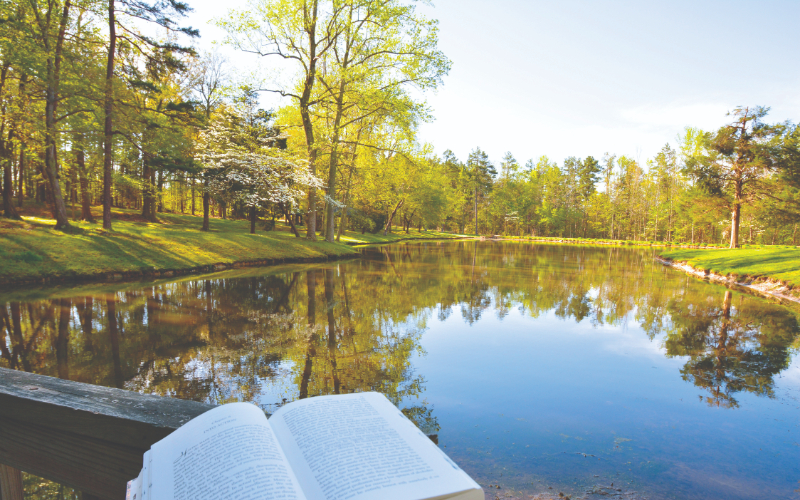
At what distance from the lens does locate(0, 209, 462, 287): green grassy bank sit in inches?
435

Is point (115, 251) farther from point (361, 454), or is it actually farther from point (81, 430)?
point (361, 454)

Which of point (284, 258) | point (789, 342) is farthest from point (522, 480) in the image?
point (284, 258)

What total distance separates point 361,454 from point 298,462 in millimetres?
149

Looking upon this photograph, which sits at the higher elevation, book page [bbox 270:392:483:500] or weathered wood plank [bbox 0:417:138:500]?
book page [bbox 270:392:483:500]

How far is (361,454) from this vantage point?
0.95 meters

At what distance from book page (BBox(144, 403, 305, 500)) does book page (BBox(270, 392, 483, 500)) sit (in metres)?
0.07

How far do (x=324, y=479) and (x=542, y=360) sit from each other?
5646 millimetres

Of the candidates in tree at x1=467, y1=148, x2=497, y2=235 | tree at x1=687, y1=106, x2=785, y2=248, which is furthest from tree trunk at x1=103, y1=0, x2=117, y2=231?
tree at x1=467, y1=148, x2=497, y2=235

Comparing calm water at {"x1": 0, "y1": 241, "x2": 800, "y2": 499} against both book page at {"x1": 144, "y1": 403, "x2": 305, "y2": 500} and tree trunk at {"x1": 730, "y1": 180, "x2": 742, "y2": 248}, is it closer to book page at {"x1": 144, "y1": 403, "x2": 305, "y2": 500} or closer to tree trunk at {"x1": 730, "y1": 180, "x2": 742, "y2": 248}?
book page at {"x1": 144, "y1": 403, "x2": 305, "y2": 500}

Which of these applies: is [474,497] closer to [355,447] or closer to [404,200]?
[355,447]

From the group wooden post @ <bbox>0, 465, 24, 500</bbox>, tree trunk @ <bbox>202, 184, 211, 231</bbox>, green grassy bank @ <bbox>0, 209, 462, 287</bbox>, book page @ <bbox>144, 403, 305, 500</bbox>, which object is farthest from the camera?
tree trunk @ <bbox>202, 184, 211, 231</bbox>

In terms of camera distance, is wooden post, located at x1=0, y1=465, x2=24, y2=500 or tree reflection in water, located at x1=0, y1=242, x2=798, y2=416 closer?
wooden post, located at x1=0, y1=465, x2=24, y2=500

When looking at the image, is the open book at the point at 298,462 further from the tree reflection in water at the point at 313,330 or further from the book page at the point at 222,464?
the tree reflection in water at the point at 313,330

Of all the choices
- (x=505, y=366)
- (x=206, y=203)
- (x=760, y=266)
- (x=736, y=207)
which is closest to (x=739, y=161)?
(x=736, y=207)
